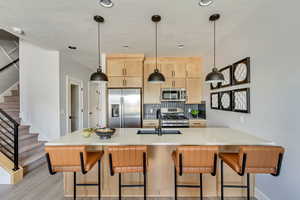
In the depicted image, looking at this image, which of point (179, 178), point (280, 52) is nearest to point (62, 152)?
point (179, 178)

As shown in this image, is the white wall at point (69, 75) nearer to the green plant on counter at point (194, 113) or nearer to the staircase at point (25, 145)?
the staircase at point (25, 145)

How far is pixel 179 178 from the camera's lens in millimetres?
2305

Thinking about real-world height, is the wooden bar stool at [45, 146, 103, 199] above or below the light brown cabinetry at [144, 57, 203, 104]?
below

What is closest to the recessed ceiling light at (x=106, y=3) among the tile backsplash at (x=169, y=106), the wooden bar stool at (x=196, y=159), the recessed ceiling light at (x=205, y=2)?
the recessed ceiling light at (x=205, y=2)

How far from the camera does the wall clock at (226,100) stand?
9.29ft

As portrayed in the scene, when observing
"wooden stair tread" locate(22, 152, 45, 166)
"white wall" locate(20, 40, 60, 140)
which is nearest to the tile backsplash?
"white wall" locate(20, 40, 60, 140)

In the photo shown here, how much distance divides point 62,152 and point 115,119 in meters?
2.37

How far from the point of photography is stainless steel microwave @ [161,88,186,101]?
4426 mm

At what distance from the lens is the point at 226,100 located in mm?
2975

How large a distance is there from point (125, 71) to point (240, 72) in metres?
2.79

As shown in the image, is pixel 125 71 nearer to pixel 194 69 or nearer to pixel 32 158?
pixel 194 69

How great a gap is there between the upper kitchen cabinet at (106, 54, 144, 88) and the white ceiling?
24.9 inches

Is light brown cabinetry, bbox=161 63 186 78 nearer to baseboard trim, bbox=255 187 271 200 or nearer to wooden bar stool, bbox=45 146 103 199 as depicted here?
baseboard trim, bbox=255 187 271 200

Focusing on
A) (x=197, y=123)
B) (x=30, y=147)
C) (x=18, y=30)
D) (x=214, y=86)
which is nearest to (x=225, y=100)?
(x=214, y=86)
